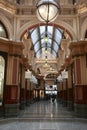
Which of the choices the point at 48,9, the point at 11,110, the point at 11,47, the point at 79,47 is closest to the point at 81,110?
the point at 79,47

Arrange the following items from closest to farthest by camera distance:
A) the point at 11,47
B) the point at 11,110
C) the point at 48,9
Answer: the point at 48,9, the point at 11,110, the point at 11,47

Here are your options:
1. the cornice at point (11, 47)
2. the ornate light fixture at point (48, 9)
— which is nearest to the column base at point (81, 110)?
the cornice at point (11, 47)

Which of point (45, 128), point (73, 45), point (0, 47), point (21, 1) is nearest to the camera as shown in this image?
point (45, 128)

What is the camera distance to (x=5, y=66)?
9297 mm

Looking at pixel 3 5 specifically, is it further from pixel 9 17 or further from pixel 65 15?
pixel 65 15

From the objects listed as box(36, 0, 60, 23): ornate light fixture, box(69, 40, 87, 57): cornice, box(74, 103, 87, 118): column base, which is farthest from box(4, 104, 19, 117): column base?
box(36, 0, 60, 23): ornate light fixture

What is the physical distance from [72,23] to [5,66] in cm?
457

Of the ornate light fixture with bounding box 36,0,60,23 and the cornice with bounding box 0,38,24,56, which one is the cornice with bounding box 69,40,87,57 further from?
the ornate light fixture with bounding box 36,0,60,23

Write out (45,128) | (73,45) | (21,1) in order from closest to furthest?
(45,128) < (73,45) < (21,1)

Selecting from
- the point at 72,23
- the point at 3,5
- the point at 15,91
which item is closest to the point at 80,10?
the point at 72,23

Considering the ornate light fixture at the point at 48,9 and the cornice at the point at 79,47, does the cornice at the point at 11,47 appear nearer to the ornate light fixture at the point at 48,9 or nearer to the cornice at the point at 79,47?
the cornice at the point at 79,47

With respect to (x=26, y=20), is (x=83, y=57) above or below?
below

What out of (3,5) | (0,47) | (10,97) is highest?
(3,5)

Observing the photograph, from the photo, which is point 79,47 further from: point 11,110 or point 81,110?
point 11,110
